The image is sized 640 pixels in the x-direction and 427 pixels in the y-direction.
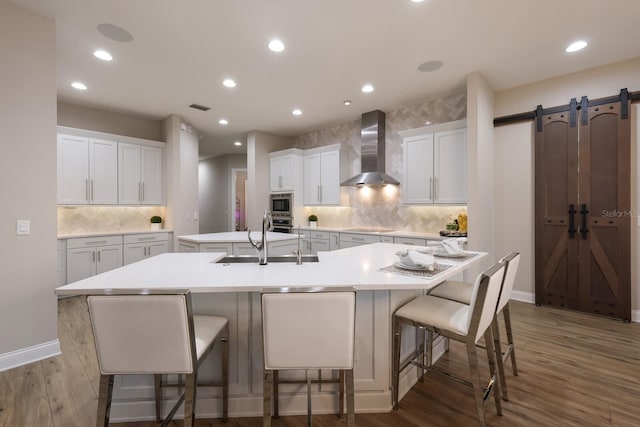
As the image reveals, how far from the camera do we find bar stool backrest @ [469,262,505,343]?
142 cm

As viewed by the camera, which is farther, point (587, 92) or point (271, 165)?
point (271, 165)

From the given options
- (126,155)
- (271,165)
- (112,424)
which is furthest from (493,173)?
(126,155)

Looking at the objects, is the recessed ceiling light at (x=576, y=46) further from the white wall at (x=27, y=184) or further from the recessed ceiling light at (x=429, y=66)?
the white wall at (x=27, y=184)

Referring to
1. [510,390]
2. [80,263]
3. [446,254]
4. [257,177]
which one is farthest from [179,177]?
[510,390]

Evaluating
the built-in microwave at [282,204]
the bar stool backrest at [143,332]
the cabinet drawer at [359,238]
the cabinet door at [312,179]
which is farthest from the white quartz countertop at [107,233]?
the bar stool backrest at [143,332]

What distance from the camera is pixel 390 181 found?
466 centimetres

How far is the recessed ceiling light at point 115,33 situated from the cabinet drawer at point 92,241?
2816 millimetres

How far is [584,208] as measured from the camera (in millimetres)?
3373

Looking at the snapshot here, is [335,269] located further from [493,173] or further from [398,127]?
[398,127]

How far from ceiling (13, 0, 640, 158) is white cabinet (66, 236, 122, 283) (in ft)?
6.88

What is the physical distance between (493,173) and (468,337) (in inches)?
124

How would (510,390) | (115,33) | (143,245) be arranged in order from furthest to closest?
(143,245) < (115,33) < (510,390)

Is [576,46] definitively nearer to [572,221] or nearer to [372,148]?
[572,221]

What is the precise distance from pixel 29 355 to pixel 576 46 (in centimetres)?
576
